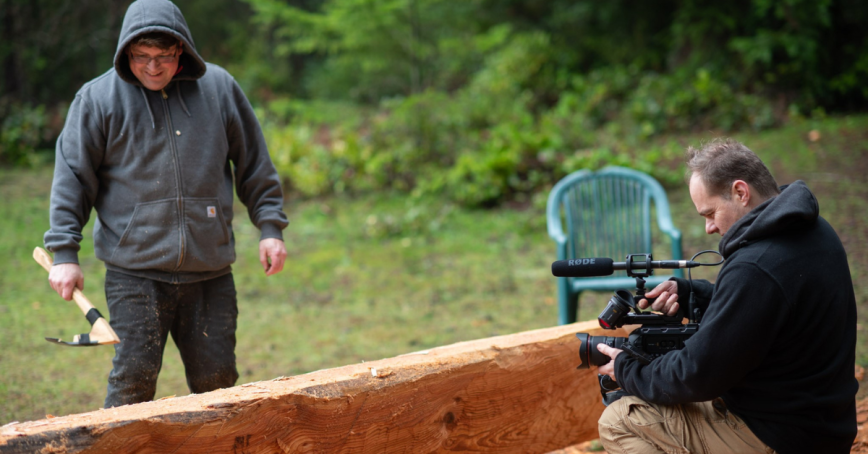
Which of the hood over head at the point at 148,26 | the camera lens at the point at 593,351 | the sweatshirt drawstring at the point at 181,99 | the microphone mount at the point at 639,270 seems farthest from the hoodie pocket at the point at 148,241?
the microphone mount at the point at 639,270

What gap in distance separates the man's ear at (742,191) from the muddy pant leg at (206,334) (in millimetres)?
2156

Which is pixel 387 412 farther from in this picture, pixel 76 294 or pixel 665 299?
pixel 76 294

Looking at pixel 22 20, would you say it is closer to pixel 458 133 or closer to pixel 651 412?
pixel 458 133

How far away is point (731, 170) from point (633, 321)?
1.91ft

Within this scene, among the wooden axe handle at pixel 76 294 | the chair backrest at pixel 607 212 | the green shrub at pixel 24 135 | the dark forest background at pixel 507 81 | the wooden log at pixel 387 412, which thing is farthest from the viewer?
the green shrub at pixel 24 135

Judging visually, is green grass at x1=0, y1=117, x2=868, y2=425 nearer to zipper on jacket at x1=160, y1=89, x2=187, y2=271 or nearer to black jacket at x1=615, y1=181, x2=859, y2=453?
zipper on jacket at x1=160, y1=89, x2=187, y2=271

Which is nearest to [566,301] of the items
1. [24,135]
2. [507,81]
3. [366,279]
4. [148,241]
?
[148,241]

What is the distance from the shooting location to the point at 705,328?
Result: 1922mm

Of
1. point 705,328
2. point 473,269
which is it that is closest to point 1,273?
point 473,269

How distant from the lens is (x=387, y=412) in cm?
250

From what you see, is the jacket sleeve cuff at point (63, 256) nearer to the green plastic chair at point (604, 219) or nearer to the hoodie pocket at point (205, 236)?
the hoodie pocket at point (205, 236)

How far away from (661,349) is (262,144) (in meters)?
2.04

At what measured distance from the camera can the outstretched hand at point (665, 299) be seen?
7.77 ft

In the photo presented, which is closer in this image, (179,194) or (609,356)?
(609,356)
